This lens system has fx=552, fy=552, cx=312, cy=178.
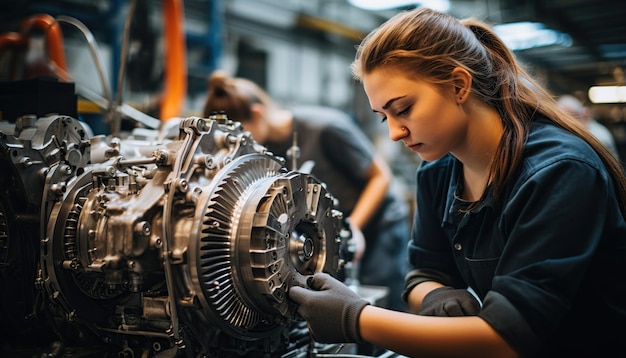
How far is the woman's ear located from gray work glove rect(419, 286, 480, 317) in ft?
1.36

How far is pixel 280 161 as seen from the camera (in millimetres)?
1338

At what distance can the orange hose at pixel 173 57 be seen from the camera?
271 cm

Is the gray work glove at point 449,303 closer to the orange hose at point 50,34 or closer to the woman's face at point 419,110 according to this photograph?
the woman's face at point 419,110

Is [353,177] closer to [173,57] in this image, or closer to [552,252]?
[173,57]

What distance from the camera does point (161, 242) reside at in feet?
3.61

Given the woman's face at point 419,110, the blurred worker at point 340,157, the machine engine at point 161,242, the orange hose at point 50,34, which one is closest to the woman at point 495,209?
the woman's face at point 419,110

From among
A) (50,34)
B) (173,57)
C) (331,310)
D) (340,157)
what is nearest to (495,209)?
(331,310)

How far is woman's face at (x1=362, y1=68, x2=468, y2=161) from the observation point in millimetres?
1059

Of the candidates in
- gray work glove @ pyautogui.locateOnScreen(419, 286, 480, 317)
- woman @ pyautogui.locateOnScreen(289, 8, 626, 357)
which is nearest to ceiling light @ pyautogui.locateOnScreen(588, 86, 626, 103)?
woman @ pyautogui.locateOnScreen(289, 8, 626, 357)

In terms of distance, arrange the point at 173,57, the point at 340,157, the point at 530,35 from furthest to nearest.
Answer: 1. the point at 530,35
2. the point at 173,57
3. the point at 340,157

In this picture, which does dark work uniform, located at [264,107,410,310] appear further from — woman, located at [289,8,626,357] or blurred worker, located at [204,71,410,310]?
woman, located at [289,8,626,357]

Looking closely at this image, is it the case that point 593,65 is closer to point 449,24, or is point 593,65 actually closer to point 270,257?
point 449,24

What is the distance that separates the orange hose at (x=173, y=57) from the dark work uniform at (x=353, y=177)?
0.64 meters

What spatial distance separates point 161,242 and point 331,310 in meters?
0.36
